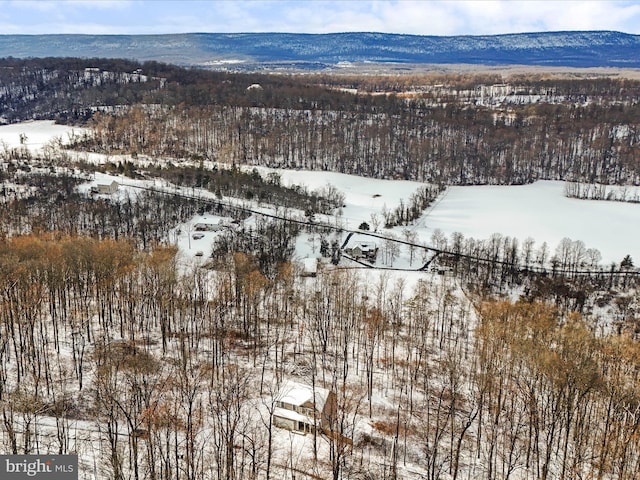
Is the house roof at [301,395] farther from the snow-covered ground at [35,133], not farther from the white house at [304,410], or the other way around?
the snow-covered ground at [35,133]

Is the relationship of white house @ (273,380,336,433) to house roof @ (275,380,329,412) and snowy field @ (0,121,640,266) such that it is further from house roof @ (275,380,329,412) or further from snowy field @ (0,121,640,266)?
snowy field @ (0,121,640,266)

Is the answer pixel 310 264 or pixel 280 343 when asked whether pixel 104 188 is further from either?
pixel 280 343

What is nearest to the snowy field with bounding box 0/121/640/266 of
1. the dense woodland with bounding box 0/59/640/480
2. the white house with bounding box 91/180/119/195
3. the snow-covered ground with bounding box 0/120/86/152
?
the snow-covered ground with bounding box 0/120/86/152

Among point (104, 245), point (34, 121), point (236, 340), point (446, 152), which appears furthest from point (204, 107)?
point (236, 340)

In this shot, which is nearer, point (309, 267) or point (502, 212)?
point (309, 267)

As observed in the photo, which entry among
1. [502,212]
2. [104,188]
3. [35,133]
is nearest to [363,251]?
[502,212]

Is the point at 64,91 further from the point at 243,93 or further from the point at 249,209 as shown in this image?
the point at 249,209

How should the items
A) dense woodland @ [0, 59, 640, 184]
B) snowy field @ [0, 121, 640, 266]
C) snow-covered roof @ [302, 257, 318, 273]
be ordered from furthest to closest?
dense woodland @ [0, 59, 640, 184] → snowy field @ [0, 121, 640, 266] → snow-covered roof @ [302, 257, 318, 273]
